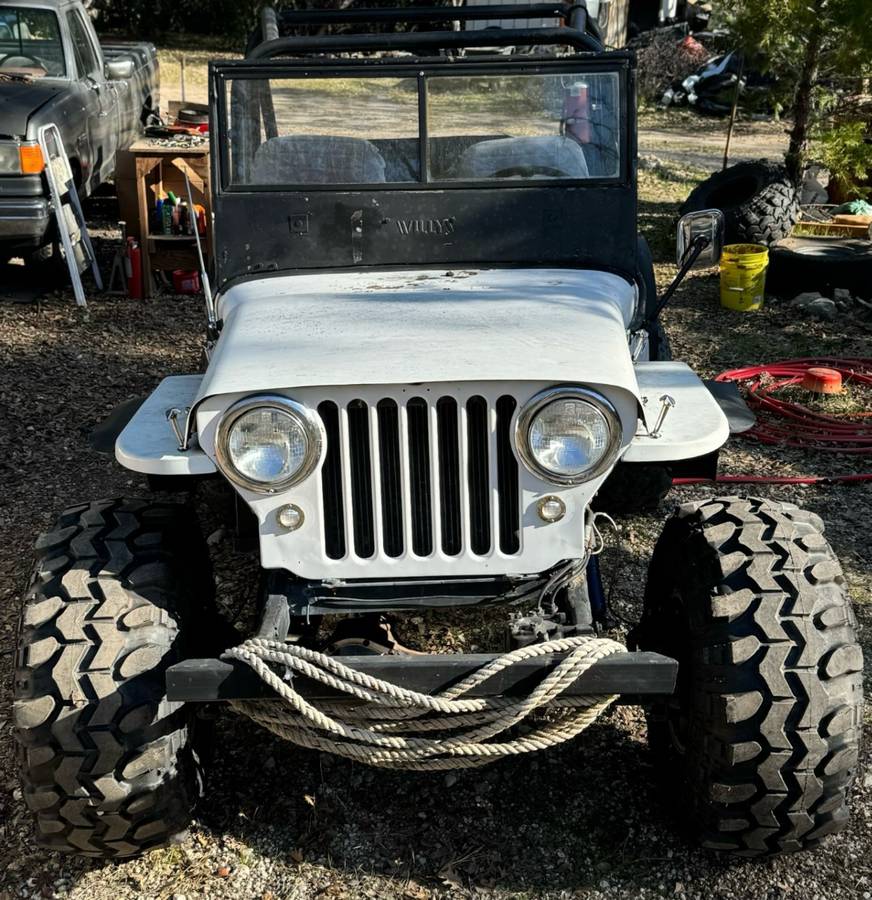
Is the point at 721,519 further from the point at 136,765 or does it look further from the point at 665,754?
the point at 136,765

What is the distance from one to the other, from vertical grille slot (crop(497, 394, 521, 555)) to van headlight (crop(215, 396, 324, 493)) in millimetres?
475

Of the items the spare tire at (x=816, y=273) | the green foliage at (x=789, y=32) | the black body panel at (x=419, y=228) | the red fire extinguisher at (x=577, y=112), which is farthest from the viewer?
the green foliage at (x=789, y=32)

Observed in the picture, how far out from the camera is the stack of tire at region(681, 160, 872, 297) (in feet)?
28.5

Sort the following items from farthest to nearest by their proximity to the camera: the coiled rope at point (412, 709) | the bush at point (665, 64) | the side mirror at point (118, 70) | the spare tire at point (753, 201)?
the bush at point (665, 64) < the side mirror at point (118, 70) < the spare tire at point (753, 201) < the coiled rope at point (412, 709)

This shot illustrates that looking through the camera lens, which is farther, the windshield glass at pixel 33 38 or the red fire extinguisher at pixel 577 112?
the windshield glass at pixel 33 38

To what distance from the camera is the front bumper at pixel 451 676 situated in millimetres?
2773

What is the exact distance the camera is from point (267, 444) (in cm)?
296

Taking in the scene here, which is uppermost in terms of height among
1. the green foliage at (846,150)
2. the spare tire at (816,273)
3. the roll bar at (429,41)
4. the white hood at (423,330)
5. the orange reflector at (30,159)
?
the roll bar at (429,41)

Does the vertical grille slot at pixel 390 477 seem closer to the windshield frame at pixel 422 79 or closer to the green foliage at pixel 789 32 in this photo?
the windshield frame at pixel 422 79

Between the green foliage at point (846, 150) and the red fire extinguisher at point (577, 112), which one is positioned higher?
the red fire extinguisher at point (577, 112)

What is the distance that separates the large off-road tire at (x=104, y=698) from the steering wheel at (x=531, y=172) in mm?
1926

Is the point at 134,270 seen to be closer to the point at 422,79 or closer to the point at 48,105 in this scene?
the point at 48,105

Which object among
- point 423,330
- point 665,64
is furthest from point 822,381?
point 665,64

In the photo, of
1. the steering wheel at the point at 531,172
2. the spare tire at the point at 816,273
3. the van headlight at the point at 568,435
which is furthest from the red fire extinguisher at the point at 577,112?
the spare tire at the point at 816,273
